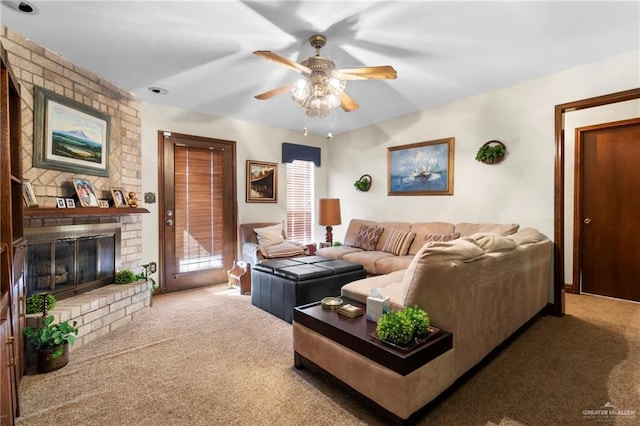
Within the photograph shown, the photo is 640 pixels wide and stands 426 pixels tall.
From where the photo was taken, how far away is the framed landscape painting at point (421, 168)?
422cm

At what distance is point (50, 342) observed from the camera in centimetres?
218

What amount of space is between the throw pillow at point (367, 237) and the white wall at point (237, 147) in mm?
1308

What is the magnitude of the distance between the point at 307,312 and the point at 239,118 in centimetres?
361

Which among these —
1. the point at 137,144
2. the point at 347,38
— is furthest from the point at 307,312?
the point at 137,144

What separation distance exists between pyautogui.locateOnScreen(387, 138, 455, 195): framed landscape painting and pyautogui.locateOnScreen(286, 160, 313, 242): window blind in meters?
1.60

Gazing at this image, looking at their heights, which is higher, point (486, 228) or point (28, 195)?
point (28, 195)

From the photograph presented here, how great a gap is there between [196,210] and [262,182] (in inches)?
46.3

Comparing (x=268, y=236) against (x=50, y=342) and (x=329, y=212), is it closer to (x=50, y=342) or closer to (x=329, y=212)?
(x=329, y=212)

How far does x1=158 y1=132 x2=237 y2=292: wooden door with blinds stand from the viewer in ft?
13.6

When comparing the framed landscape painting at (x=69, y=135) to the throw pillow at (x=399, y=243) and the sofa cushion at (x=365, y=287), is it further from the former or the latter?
the throw pillow at (x=399, y=243)

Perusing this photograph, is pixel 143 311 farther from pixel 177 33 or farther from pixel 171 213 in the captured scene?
pixel 177 33

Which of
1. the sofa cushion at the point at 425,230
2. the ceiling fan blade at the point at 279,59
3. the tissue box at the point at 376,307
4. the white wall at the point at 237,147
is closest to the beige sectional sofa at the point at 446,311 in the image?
the tissue box at the point at 376,307

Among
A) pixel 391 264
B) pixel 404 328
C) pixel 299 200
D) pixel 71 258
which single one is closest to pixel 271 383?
pixel 404 328

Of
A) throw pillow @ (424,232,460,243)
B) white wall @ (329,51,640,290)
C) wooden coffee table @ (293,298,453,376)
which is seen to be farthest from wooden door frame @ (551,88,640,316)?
wooden coffee table @ (293,298,453,376)
